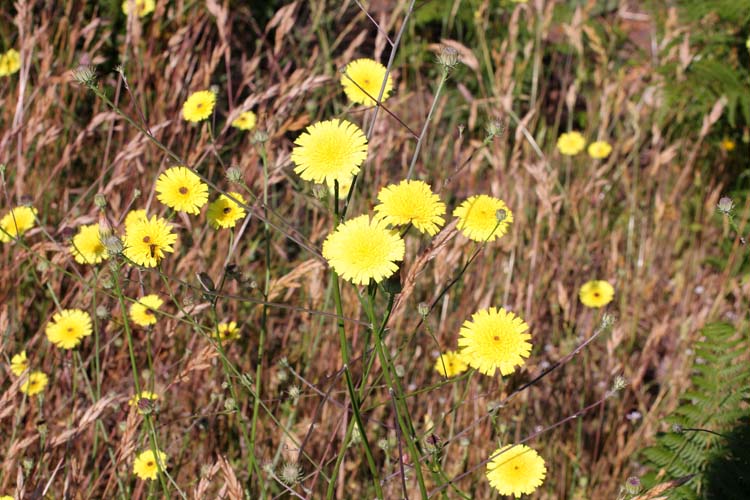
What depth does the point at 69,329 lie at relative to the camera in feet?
5.37

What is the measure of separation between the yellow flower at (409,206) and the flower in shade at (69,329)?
2.82ft

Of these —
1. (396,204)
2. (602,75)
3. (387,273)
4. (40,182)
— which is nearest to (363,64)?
(396,204)

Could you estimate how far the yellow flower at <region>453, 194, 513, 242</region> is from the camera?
49.3 inches

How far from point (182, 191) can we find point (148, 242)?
125 mm

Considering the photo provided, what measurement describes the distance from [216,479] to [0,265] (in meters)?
0.88

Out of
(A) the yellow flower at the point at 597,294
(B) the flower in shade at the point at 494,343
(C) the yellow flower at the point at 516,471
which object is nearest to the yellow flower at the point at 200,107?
(B) the flower in shade at the point at 494,343

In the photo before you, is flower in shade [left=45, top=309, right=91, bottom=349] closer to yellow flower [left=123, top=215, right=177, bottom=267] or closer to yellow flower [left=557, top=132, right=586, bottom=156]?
yellow flower [left=123, top=215, right=177, bottom=267]

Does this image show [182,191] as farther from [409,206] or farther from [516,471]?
[516,471]

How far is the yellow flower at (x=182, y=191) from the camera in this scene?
137cm

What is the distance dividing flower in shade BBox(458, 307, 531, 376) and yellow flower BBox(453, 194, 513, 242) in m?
0.14

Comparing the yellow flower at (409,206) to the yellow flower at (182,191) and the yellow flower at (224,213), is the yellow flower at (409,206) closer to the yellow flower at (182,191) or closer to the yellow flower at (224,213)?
the yellow flower at (224,213)

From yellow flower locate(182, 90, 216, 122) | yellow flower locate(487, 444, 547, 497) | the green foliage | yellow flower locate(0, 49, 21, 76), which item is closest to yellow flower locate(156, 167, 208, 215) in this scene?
yellow flower locate(182, 90, 216, 122)

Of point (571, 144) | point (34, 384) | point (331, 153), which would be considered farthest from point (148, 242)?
point (571, 144)

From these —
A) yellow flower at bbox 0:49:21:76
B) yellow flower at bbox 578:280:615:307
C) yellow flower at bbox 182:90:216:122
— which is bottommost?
yellow flower at bbox 578:280:615:307
